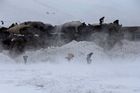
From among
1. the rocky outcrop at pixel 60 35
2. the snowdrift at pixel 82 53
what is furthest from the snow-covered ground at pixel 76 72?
the rocky outcrop at pixel 60 35

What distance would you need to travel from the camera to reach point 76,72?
17438mm

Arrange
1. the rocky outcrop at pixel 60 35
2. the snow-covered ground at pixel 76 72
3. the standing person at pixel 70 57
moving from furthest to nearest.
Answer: the rocky outcrop at pixel 60 35, the standing person at pixel 70 57, the snow-covered ground at pixel 76 72

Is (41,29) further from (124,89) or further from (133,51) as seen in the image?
(124,89)

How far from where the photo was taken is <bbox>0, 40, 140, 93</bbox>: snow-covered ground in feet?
41.3

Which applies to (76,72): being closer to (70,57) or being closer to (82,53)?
(70,57)

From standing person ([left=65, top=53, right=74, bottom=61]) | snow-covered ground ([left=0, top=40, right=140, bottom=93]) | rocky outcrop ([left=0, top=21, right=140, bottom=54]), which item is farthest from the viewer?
rocky outcrop ([left=0, top=21, right=140, bottom=54])

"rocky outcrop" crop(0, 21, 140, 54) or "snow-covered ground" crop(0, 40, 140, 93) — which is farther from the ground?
"rocky outcrop" crop(0, 21, 140, 54)

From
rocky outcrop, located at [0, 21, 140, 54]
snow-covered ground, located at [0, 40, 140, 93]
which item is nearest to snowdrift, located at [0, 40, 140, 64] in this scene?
snow-covered ground, located at [0, 40, 140, 93]

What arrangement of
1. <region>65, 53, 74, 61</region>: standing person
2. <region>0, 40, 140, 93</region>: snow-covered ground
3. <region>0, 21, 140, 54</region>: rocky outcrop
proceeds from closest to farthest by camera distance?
<region>0, 40, 140, 93</region>: snow-covered ground, <region>65, 53, 74, 61</region>: standing person, <region>0, 21, 140, 54</region>: rocky outcrop

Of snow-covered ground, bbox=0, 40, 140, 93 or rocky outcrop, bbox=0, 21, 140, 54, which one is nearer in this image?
snow-covered ground, bbox=0, 40, 140, 93

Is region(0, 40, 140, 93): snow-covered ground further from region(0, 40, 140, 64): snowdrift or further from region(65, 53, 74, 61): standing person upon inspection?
region(65, 53, 74, 61): standing person

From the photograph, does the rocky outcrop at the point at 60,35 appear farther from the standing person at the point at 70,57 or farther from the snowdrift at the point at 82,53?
the standing person at the point at 70,57

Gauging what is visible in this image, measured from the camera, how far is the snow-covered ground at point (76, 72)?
41.3 ft

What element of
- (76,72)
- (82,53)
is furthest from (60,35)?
(76,72)
